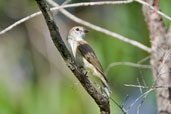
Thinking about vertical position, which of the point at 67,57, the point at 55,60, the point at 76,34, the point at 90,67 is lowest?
the point at 67,57

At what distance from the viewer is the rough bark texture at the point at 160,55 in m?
4.50

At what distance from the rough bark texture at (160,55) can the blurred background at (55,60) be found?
0.85 meters

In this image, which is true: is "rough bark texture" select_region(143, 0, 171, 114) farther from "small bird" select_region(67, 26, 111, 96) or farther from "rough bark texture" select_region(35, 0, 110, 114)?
"rough bark texture" select_region(35, 0, 110, 114)

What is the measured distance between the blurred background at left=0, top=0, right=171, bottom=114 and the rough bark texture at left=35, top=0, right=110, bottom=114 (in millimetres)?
1818

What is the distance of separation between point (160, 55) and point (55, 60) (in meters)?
2.20

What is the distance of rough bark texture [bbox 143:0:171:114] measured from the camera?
4504 millimetres

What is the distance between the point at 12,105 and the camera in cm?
575

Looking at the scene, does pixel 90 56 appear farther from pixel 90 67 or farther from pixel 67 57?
pixel 67 57

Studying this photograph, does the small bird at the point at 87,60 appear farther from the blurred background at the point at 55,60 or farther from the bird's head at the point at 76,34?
the blurred background at the point at 55,60

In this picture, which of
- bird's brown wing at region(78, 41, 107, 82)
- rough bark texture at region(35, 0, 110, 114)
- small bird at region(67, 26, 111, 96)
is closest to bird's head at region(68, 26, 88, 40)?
small bird at region(67, 26, 111, 96)

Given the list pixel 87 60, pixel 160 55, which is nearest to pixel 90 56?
pixel 87 60

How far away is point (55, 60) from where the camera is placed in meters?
6.57

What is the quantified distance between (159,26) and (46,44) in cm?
219

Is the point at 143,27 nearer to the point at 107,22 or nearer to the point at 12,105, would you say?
the point at 107,22
